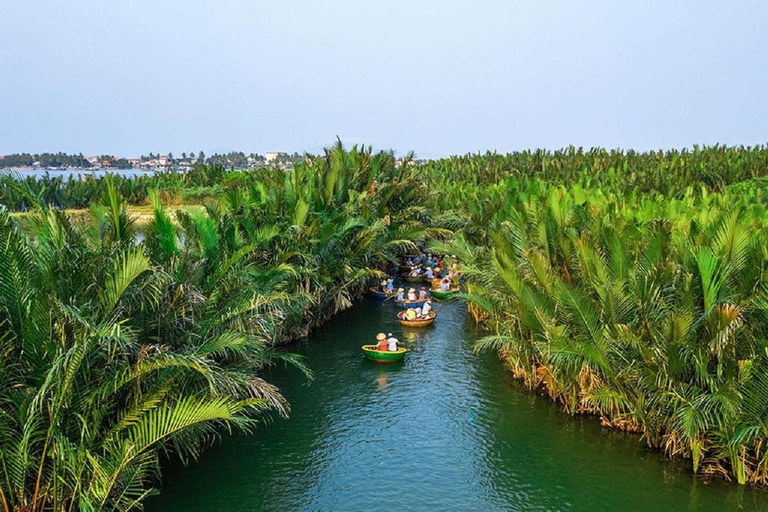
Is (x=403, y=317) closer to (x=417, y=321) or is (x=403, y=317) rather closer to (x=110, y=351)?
(x=417, y=321)

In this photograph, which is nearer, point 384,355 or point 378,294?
point 384,355

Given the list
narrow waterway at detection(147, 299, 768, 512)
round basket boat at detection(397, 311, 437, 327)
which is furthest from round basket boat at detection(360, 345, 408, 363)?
round basket boat at detection(397, 311, 437, 327)

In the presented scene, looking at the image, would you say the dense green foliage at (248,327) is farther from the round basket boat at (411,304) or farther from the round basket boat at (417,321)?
the round basket boat at (411,304)

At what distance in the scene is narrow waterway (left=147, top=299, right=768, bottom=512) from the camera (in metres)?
9.52

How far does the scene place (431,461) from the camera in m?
10.8

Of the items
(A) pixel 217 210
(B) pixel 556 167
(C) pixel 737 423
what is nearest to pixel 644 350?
(C) pixel 737 423

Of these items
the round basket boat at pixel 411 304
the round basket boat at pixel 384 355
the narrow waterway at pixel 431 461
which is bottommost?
the narrow waterway at pixel 431 461

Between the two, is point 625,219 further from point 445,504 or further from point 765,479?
point 445,504

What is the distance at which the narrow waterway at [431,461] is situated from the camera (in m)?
9.52

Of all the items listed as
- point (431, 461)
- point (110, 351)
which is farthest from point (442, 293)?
point (110, 351)

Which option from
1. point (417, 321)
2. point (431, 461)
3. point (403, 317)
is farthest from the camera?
point (403, 317)

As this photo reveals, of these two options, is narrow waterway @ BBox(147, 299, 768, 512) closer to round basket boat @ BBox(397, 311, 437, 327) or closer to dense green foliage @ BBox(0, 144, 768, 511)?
dense green foliage @ BBox(0, 144, 768, 511)

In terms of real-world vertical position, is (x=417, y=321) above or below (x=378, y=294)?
below

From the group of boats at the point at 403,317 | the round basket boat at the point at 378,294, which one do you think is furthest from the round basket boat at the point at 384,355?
the round basket boat at the point at 378,294
